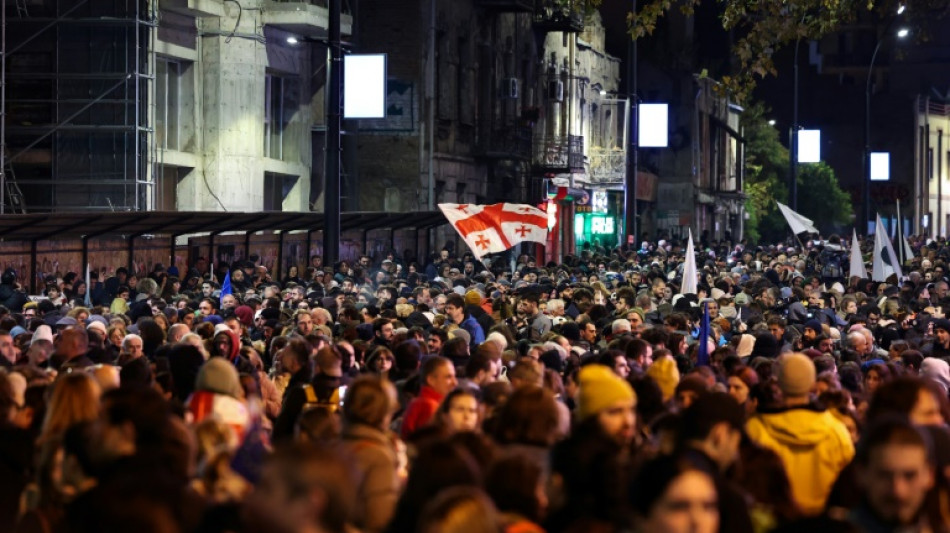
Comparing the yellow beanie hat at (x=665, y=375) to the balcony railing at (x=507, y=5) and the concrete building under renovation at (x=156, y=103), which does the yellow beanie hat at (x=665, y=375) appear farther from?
the balcony railing at (x=507, y=5)

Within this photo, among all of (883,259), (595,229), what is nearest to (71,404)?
(883,259)

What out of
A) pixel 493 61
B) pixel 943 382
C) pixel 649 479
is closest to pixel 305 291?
pixel 943 382

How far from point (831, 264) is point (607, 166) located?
27.7m

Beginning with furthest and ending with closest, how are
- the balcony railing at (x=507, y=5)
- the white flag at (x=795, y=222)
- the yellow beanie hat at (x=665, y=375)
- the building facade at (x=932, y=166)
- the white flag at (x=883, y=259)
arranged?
the building facade at (x=932, y=166) → the balcony railing at (x=507, y=5) → the white flag at (x=795, y=222) → the white flag at (x=883, y=259) → the yellow beanie hat at (x=665, y=375)

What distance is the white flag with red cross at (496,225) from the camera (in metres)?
30.0

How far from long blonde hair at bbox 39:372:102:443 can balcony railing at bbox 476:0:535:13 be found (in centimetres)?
4469

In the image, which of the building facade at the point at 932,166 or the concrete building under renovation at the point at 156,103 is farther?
the building facade at the point at 932,166

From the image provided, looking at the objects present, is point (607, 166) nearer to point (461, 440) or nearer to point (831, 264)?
point (831, 264)

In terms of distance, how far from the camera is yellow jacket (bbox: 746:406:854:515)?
834 centimetres

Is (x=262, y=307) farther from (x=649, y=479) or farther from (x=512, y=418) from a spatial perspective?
(x=649, y=479)

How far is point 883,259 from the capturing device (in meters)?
30.2

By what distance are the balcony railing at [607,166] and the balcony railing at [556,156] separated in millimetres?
5820

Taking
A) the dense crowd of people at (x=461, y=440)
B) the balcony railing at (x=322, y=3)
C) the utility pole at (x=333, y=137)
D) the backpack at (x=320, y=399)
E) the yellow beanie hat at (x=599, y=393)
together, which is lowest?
the backpack at (x=320, y=399)

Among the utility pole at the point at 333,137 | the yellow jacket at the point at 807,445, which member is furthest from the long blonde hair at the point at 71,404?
the utility pole at the point at 333,137
